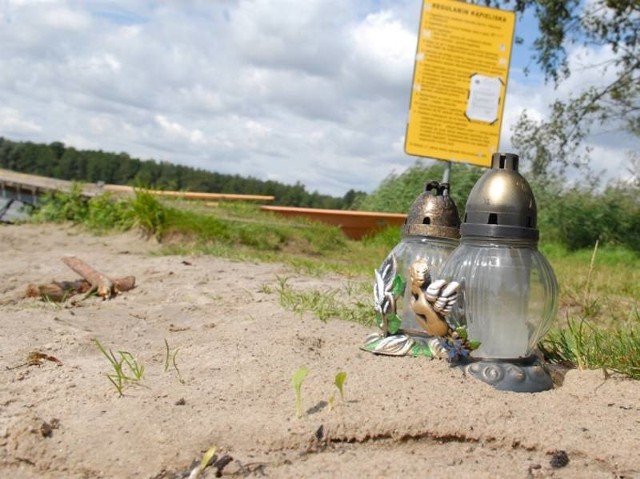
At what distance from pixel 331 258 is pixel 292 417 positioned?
5.80 metres

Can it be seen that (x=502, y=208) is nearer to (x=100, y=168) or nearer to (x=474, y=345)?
(x=474, y=345)

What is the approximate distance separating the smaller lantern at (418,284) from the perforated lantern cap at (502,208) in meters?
0.23

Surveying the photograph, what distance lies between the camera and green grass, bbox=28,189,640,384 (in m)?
2.92

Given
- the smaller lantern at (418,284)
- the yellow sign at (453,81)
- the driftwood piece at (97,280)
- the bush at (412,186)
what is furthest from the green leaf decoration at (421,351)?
the bush at (412,186)

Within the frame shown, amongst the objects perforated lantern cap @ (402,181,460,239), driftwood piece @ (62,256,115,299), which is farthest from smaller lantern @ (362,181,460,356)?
driftwood piece @ (62,256,115,299)

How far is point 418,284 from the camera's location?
252 cm

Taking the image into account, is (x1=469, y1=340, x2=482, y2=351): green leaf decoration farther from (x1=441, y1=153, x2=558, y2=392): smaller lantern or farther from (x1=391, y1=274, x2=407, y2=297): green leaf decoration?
(x1=391, y1=274, x2=407, y2=297): green leaf decoration

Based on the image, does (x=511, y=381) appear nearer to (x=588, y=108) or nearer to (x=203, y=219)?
(x=203, y=219)

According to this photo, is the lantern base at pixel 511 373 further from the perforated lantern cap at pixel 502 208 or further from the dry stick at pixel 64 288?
the dry stick at pixel 64 288

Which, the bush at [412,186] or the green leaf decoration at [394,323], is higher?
the bush at [412,186]

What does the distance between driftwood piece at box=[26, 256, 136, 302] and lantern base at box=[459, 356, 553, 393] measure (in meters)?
2.75

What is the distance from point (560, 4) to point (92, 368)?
37.3 feet

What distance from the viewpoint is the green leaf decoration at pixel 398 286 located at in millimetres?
2609

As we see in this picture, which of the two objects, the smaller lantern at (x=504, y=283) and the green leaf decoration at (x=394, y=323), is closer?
the smaller lantern at (x=504, y=283)
